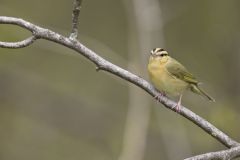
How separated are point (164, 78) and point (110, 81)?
18.8 feet

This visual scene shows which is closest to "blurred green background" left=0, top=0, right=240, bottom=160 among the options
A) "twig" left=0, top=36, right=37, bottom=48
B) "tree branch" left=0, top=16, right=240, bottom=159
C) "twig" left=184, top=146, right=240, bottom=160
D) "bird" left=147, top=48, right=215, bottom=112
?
"bird" left=147, top=48, right=215, bottom=112

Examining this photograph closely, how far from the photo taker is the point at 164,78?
6.13 metres

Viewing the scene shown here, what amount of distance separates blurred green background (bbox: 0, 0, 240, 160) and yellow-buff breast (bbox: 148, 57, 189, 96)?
9.47 ft

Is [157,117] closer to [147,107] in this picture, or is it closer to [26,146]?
[147,107]

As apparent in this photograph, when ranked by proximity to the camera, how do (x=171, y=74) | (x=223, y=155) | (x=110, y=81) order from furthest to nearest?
1. (x=110, y=81)
2. (x=171, y=74)
3. (x=223, y=155)

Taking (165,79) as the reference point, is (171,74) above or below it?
above

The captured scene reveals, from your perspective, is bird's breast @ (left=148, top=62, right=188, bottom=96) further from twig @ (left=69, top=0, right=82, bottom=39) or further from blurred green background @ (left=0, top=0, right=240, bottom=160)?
blurred green background @ (left=0, top=0, right=240, bottom=160)

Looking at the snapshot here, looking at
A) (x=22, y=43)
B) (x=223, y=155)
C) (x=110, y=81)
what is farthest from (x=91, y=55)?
(x=110, y=81)

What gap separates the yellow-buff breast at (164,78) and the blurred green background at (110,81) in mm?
2887

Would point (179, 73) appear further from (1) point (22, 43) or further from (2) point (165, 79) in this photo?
(1) point (22, 43)

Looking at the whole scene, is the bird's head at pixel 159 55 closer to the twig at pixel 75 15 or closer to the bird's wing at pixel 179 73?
the bird's wing at pixel 179 73

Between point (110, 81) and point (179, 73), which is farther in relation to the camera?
point (110, 81)

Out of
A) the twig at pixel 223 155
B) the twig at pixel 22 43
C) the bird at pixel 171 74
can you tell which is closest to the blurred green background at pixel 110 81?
the bird at pixel 171 74

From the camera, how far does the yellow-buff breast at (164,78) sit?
605 centimetres
